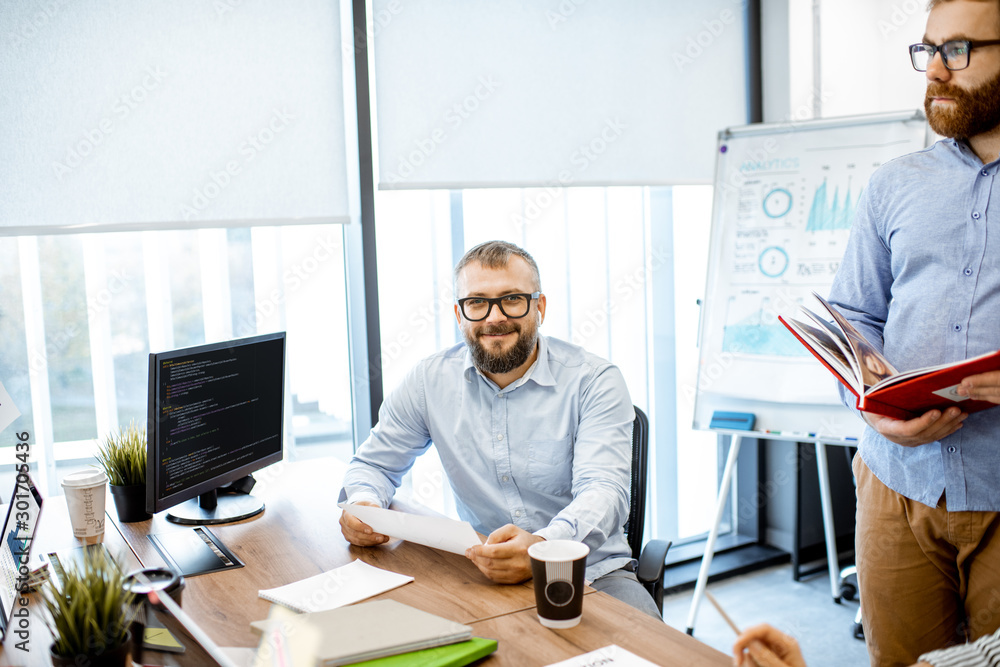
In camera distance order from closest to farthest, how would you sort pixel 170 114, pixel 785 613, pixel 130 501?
pixel 130 501 → pixel 170 114 → pixel 785 613

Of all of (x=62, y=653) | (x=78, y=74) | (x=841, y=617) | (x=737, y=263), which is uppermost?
(x=78, y=74)

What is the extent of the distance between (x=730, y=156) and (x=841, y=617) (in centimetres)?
181

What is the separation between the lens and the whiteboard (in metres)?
2.81

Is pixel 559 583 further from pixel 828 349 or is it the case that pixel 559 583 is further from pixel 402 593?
pixel 828 349

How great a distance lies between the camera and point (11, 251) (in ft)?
7.81

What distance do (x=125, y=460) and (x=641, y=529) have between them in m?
1.24

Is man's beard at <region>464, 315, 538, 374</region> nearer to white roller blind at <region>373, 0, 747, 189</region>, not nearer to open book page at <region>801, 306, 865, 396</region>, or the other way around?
open book page at <region>801, 306, 865, 396</region>

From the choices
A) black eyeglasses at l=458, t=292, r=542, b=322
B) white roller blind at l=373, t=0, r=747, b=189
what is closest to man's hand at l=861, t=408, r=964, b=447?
black eyeglasses at l=458, t=292, r=542, b=322

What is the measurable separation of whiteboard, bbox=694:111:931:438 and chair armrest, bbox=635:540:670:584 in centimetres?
120

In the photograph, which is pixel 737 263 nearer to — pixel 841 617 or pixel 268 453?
pixel 841 617

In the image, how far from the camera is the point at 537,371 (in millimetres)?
1952

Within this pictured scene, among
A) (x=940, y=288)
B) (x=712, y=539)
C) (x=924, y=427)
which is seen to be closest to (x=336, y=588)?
(x=924, y=427)

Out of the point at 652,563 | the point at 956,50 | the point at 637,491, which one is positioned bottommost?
the point at 652,563

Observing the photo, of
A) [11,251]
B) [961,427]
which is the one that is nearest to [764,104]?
[961,427]
